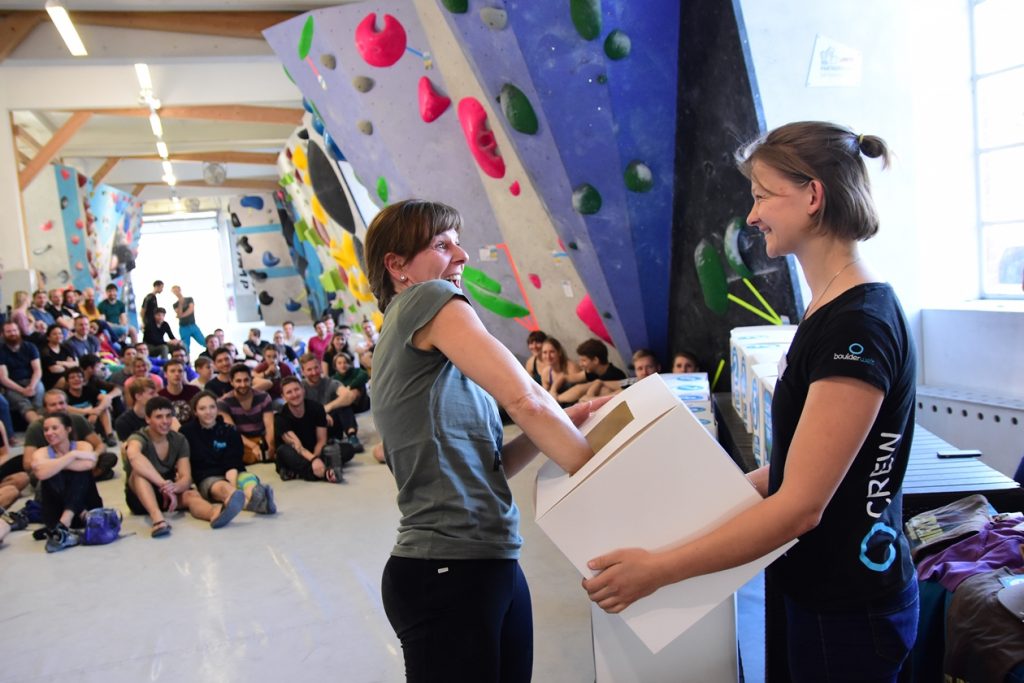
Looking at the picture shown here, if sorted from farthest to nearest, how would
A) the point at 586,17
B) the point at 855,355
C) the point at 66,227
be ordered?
the point at 66,227 < the point at 586,17 < the point at 855,355

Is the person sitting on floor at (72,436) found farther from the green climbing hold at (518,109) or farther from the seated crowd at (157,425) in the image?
the green climbing hold at (518,109)

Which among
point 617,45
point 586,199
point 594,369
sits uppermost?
point 617,45

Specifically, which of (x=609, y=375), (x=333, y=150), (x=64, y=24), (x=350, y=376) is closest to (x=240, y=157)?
(x=333, y=150)

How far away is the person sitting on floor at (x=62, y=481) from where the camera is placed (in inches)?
214

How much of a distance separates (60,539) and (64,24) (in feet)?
14.0

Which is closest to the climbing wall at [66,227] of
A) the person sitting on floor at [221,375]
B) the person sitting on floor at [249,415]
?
the person sitting on floor at [221,375]

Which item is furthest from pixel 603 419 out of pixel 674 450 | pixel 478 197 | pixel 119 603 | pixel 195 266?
pixel 195 266

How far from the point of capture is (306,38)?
689 cm

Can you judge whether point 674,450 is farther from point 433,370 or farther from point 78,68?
point 78,68

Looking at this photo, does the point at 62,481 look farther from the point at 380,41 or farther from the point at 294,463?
the point at 380,41

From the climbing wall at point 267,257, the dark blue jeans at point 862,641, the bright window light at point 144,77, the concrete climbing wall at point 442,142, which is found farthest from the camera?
the climbing wall at point 267,257

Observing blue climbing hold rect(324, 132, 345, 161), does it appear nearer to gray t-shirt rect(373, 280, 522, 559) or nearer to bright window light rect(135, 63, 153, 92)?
bright window light rect(135, 63, 153, 92)

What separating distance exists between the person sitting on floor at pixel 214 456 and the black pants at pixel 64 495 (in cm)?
69

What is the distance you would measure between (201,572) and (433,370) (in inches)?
149
